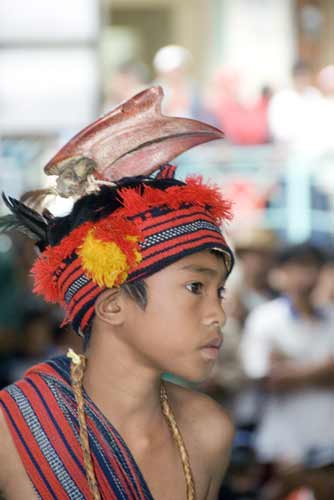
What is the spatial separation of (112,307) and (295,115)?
6359 millimetres

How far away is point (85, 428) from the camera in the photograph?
Result: 2.88 m

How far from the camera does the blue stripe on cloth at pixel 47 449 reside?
9.25ft

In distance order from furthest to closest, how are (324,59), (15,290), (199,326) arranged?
(324,59) < (15,290) < (199,326)

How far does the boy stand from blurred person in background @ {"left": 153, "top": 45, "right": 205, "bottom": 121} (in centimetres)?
612

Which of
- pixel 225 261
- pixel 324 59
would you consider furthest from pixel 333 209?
pixel 225 261

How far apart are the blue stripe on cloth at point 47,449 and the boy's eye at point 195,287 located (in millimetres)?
484

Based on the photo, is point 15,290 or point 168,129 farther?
point 15,290

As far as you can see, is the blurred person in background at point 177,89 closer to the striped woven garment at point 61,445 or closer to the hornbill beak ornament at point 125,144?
the hornbill beak ornament at point 125,144

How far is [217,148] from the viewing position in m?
9.13

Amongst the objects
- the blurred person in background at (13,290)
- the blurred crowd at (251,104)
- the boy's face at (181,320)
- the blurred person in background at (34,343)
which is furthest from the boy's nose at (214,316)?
the blurred crowd at (251,104)

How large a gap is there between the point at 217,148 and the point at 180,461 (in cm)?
626

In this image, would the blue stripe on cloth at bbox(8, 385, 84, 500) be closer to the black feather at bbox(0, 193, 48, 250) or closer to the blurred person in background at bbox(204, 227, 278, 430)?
the black feather at bbox(0, 193, 48, 250)

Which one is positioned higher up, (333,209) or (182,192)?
(182,192)

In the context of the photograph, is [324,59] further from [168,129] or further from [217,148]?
[168,129]
